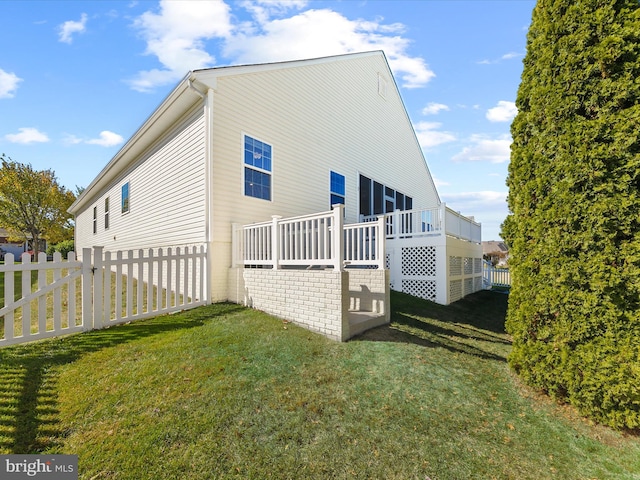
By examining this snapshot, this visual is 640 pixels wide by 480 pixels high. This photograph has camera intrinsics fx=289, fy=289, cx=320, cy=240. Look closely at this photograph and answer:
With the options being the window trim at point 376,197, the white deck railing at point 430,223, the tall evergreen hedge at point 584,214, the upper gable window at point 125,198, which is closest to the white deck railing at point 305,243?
the tall evergreen hedge at point 584,214

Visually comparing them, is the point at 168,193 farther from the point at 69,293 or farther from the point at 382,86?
the point at 382,86

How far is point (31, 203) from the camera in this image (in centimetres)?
2580

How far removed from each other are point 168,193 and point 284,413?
24.1ft

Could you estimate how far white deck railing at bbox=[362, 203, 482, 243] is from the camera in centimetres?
847

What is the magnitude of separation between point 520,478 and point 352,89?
1200 cm

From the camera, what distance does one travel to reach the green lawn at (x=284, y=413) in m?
2.16

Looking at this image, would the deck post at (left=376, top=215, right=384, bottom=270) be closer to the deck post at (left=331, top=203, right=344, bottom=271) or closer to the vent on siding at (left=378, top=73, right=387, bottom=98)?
the deck post at (left=331, top=203, right=344, bottom=271)

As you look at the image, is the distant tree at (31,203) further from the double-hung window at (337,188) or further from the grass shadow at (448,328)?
the grass shadow at (448,328)

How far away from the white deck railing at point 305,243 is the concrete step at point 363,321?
3.10 feet

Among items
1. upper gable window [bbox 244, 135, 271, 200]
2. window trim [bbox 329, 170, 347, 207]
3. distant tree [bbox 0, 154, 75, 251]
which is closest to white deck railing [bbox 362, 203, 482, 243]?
window trim [bbox 329, 170, 347, 207]

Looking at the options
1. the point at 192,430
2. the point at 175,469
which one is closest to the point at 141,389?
the point at 192,430

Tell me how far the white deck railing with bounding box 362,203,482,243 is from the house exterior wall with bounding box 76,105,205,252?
16.7 ft

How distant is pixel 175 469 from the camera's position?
2008 millimetres

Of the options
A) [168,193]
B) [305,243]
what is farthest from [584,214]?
[168,193]
